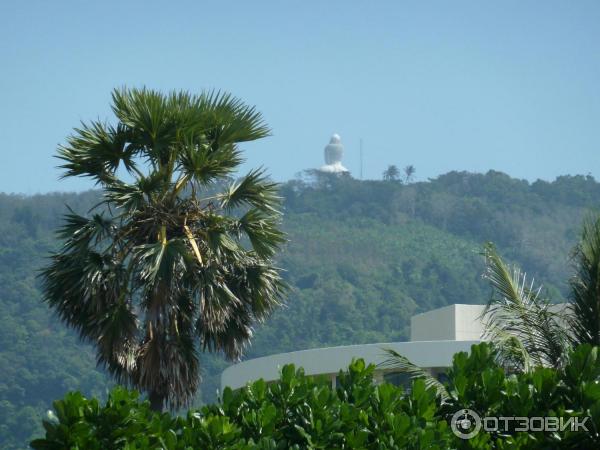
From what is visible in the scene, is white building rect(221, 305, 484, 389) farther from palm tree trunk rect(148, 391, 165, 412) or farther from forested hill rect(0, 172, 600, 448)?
forested hill rect(0, 172, 600, 448)

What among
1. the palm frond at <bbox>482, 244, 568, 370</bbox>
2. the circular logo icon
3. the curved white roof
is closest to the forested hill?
the curved white roof

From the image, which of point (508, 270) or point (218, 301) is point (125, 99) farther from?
point (508, 270)

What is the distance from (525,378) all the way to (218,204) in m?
6.86

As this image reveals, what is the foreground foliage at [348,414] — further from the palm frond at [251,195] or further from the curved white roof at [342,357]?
the curved white roof at [342,357]

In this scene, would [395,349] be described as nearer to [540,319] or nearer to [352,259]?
[540,319]

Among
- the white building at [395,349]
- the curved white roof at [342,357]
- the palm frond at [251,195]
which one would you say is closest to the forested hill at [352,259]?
the white building at [395,349]

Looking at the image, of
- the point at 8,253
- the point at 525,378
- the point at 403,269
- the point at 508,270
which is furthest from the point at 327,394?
the point at 403,269

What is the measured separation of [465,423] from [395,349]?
11.3m

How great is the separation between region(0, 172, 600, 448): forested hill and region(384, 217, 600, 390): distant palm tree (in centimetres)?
7265

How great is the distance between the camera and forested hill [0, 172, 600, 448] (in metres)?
108

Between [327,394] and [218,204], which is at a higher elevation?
[218,204]

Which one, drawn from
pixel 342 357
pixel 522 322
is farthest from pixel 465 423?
pixel 342 357

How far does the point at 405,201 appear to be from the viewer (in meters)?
174

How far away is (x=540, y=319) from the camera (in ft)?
49.3
